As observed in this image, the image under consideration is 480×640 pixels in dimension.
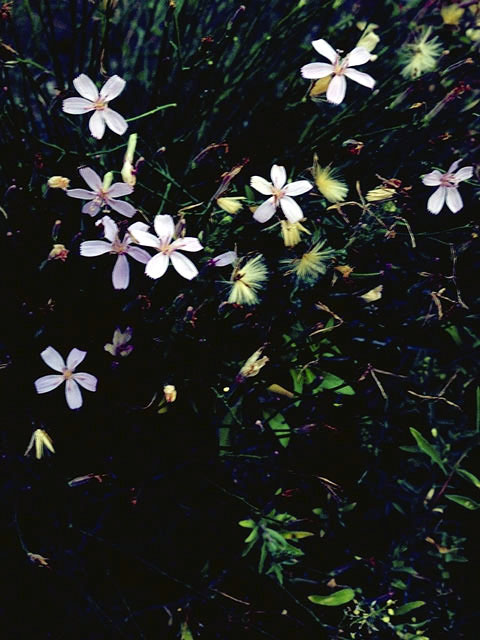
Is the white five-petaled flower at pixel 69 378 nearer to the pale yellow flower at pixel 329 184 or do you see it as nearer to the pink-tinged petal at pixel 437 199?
the pale yellow flower at pixel 329 184

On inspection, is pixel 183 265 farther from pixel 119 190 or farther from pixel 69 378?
pixel 69 378

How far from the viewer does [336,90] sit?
122 cm

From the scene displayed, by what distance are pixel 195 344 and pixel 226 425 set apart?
0.72ft

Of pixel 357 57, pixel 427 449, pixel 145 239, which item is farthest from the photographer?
pixel 427 449

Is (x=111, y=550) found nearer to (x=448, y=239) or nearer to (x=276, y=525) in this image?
(x=276, y=525)

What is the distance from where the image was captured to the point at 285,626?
5.02ft

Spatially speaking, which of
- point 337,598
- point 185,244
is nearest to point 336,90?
point 185,244

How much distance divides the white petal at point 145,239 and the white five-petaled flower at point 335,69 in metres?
0.41

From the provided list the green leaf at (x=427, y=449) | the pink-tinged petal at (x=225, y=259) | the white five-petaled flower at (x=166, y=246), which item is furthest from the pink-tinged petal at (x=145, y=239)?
the green leaf at (x=427, y=449)

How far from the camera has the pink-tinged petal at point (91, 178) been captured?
1152 mm

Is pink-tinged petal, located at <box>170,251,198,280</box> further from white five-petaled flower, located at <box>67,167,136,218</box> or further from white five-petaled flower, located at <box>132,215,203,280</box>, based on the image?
white five-petaled flower, located at <box>67,167,136,218</box>

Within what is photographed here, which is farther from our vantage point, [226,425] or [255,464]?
[255,464]

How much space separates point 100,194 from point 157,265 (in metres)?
0.17

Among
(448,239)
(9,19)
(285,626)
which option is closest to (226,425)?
(285,626)
